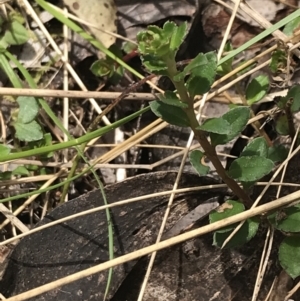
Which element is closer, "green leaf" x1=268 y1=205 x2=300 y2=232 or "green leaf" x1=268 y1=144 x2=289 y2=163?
"green leaf" x1=268 y1=205 x2=300 y2=232

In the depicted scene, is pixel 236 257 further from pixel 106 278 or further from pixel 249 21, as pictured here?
pixel 249 21

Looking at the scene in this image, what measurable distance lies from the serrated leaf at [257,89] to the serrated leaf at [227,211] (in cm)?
31

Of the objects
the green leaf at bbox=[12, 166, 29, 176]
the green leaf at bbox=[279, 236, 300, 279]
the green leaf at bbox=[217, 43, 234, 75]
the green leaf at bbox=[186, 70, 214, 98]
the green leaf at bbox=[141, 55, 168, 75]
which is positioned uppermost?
the green leaf at bbox=[141, 55, 168, 75]

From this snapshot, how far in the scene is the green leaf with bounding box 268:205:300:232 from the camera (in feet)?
3.64

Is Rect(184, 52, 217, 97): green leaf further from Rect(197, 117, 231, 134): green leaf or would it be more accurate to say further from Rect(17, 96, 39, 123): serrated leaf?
Rect(17, 96, 39, 123): serrated leaf

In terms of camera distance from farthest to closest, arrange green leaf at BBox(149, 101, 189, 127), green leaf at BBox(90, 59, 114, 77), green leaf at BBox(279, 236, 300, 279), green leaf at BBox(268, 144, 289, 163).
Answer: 1. green leaf at BBox(90, 59, 114, 77)
2. green leaf at BBox(268, 144, 289, 163)
3. green leaf at BBox(279, 236, 300, 279)
4. green leaf at BBox(149, 101, 189, 127)

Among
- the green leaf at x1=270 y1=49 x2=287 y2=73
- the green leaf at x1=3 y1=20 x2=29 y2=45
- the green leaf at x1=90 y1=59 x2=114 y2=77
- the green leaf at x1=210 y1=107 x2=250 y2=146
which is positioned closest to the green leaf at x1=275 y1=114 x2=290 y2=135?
the green leaf at x1=270 y1=49 x2=287 y2=73

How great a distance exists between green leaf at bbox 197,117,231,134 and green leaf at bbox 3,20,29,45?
2.42 feet

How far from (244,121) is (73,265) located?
508mm

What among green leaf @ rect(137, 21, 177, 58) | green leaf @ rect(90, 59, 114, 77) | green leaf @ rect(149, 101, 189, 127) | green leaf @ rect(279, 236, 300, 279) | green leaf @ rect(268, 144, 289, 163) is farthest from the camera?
green leaf @ rect(90, 59, 114, 77)

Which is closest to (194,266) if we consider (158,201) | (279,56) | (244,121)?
(158,201)

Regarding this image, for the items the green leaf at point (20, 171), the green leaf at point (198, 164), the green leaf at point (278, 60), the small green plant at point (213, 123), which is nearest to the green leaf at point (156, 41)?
the small green plant at point (213, 123)

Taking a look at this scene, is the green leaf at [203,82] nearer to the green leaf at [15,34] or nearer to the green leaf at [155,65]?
the green leaf at [155,65]

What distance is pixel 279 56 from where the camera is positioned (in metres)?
1.33
